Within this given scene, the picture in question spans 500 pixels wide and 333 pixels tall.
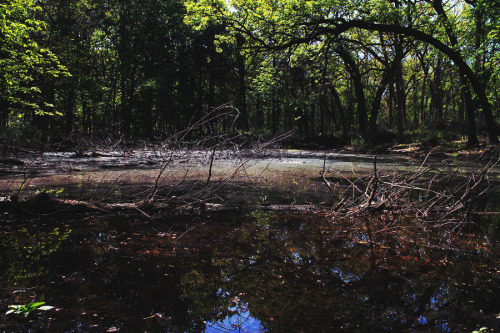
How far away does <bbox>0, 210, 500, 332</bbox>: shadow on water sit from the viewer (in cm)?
176

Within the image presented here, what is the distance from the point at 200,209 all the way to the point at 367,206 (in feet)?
7.76

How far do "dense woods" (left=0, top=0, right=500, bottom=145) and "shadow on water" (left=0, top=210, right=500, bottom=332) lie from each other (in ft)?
12.7

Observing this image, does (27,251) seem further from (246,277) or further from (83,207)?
(246,277)

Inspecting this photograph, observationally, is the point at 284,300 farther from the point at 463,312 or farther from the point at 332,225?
the point at 332,225

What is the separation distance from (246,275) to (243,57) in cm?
1240

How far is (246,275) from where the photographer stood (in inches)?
92.3

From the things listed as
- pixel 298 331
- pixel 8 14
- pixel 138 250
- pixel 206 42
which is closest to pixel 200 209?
pixel 138 250

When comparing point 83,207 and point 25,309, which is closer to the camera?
point 25,309

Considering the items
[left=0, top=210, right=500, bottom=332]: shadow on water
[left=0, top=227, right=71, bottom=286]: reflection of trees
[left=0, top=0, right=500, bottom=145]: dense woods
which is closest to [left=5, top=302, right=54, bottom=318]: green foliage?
[left=0, top=210, right=500, bottom=332]: shadow on water

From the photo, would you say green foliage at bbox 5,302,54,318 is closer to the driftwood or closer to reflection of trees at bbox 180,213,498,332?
reflection of trees at bbox 180,213,498,332

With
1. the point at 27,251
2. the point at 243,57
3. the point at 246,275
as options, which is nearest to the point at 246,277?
the point at 246,275

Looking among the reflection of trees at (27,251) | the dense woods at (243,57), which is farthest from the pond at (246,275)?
the dense woods at (243,57)

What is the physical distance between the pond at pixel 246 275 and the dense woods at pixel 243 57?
3.78 m

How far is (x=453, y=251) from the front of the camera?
284cm
